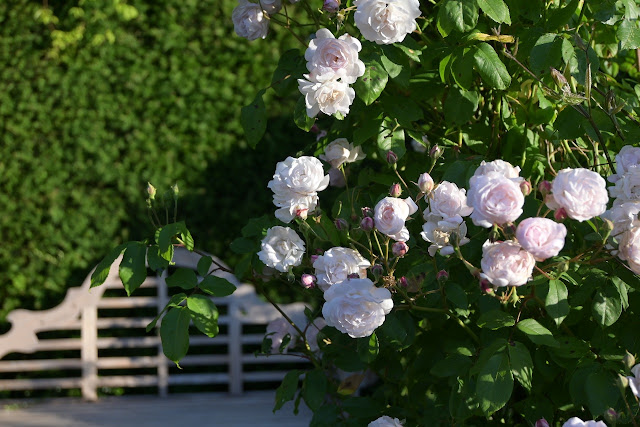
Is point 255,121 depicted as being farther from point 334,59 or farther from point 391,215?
point 391,215

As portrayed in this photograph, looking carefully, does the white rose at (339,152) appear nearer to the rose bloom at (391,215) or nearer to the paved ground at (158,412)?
the rose bloom at (391,215)

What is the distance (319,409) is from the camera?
1629mm

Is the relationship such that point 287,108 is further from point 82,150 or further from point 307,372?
point 307,372

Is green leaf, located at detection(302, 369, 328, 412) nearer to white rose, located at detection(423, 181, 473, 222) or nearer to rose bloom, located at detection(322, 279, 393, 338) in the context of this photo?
rose bloom, located at detection(322, 279, 393, 338)

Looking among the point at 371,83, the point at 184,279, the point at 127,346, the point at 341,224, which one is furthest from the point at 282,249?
the point at 127,346

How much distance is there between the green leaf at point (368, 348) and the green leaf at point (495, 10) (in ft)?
1.96

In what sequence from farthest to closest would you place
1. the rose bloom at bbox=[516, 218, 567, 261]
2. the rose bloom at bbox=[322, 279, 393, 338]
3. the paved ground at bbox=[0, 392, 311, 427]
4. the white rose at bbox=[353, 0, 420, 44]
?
1. the paved ground at bbox=[0, 392, 311, 427]
2. the white rose at bbox=[353, 0, 420, 44]
3. the rose bloom at bbox=[322, 279, 393, 338]
4. the rose bloom at bbox=[516, 218, 567, 261]

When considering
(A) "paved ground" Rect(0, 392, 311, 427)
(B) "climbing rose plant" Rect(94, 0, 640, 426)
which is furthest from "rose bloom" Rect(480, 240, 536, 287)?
(A) "paved ground" Rect(0, 392, 311, 427)

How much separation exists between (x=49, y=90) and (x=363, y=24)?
252 centimetres

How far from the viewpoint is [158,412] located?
10.0 ft

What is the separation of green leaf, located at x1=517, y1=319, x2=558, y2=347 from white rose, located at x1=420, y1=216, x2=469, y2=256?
169 millimetres

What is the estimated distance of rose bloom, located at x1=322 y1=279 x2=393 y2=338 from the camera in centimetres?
108

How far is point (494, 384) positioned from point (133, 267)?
0.69 m

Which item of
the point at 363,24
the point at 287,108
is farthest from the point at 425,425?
the point at 287,108
